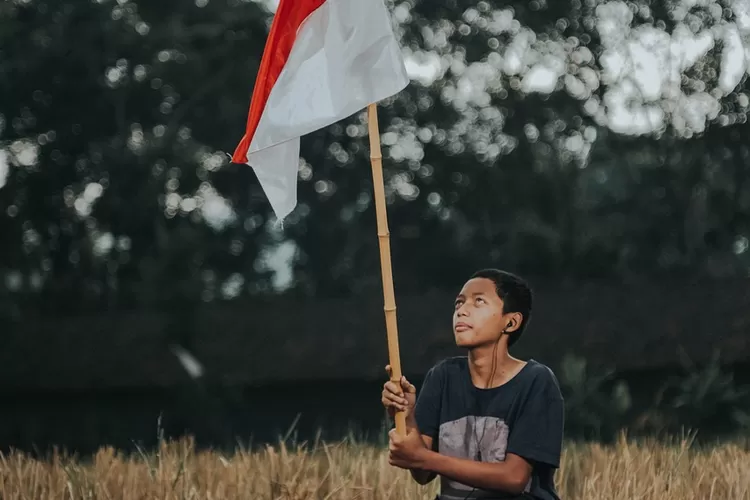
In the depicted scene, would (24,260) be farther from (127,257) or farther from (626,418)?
(626,418)

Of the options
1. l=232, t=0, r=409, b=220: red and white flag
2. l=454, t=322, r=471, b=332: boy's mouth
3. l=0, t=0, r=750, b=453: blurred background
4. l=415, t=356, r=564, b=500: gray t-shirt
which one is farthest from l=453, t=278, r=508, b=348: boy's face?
l=0, t=0, r=750, b=453: blurred background

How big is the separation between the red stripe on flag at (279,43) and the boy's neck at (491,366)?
1.06 m

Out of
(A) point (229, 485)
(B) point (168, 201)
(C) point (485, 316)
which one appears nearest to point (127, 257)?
(B) point (168, 201)

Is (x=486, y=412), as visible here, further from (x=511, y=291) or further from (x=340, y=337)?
(x=340, y=337)

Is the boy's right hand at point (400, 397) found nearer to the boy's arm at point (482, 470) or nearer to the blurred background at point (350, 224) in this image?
the boy's arm at point (482, 470)

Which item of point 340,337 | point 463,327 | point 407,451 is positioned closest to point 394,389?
point 407,451

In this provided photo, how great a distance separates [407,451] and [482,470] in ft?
0.68

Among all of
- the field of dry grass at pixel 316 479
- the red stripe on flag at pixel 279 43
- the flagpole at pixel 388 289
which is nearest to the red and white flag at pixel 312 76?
the red stripe on flag at pixel 279 43

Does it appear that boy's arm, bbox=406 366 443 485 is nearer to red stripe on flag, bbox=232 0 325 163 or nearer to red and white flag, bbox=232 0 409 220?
red and white flag, bbox=232 0 409 220

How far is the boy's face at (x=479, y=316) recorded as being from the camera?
338 cm

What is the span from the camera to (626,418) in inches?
516

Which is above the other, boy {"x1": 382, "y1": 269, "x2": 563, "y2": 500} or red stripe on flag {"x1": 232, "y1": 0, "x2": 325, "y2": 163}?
red stripe on flag {"x1": 232, "y1": 0, "x2": 325, "y2": 163}

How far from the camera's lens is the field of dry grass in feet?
18.2

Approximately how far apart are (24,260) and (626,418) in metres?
7.87
